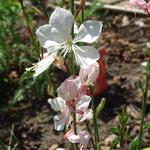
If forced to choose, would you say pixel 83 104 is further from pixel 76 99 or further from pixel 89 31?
pixel 89 31

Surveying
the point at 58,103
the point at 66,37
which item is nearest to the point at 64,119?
the point at 58,103

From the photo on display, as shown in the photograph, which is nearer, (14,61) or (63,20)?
(63,20)

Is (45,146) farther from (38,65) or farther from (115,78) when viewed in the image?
(38,65)

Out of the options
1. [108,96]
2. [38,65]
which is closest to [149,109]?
[108,96]

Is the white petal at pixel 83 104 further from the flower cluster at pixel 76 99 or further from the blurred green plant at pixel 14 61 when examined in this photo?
the blurred green plant at pixel 14 61

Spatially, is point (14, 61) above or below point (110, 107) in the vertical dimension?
above

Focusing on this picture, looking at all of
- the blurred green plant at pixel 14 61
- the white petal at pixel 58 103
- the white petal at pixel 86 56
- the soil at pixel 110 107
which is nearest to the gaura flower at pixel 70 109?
the white petal at pixel 58 103
